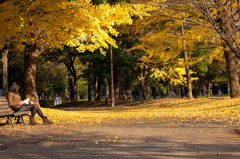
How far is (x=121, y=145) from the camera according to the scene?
212 inches

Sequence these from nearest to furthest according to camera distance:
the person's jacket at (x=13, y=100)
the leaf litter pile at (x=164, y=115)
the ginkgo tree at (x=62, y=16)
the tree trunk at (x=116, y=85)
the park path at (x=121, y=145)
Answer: the park path at (x=121, y=145), the person's jacket at (x=13, y=100), the leaf litter pile at (x=164, y=115), the ginkgo tree at (x=62, y=16), the tree trunk at (x=116, y=85)

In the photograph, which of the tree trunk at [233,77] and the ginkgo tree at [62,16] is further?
the tree trunk at [233,77]

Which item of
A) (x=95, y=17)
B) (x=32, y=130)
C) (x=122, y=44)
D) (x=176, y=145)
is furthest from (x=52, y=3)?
(x=122, y=44)

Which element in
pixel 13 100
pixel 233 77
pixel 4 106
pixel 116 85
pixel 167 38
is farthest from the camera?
pixel 116 85

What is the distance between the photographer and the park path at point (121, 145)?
4.59 m

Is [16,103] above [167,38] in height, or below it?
below

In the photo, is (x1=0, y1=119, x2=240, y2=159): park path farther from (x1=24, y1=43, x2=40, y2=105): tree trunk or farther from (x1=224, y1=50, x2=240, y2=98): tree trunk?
(x1=224, y1=50, x2=240, y2=98): tree trunk

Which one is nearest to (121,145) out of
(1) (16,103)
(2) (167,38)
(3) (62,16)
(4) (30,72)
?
(1) (16,103)

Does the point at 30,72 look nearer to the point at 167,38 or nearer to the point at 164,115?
the point at 164,115

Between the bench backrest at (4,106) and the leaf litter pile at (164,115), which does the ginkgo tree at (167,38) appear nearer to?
the leaf litter pile at (164,115)

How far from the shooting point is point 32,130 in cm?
752

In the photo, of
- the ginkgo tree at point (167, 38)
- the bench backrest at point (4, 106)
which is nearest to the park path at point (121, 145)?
the bench backrest at point (4, 106)

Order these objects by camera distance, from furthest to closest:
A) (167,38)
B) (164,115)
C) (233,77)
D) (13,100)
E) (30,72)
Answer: (167,38), (233,77), (30,72), (164,115), (13,100)

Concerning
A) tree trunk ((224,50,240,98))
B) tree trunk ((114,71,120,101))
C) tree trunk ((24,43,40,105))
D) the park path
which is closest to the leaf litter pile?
tree trunk ((224,50,240,98))
